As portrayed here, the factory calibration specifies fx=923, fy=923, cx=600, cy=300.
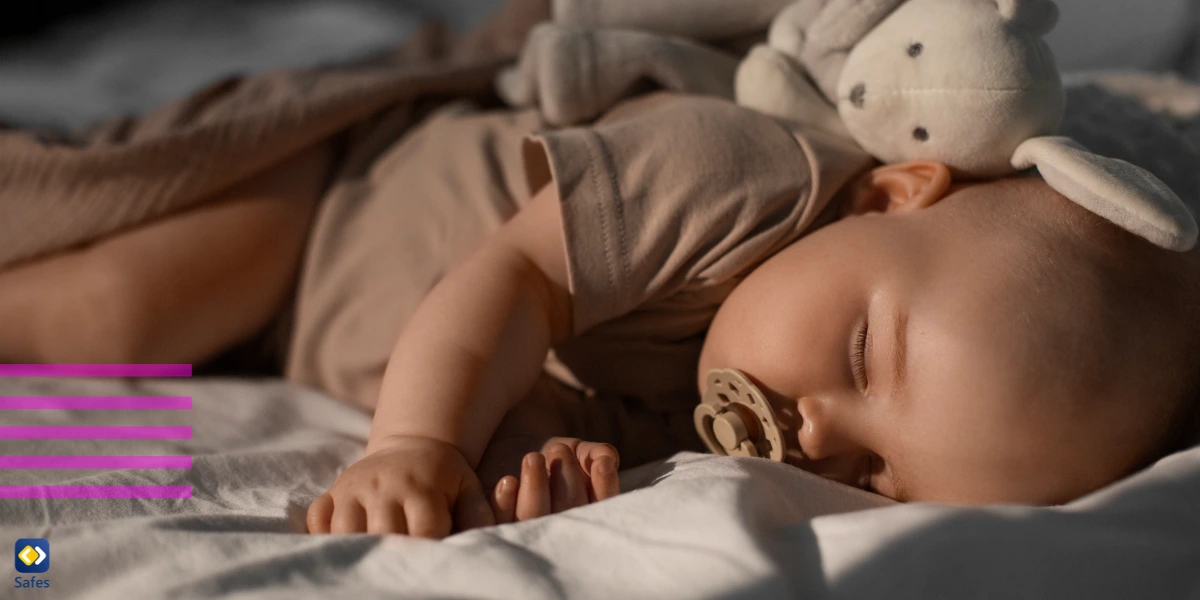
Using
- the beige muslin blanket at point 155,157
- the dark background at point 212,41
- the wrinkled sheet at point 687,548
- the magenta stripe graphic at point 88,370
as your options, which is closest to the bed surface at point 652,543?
the wrinkled sheet at point 687,548

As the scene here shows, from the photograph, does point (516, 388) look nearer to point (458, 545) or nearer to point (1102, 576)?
point (458, 545)

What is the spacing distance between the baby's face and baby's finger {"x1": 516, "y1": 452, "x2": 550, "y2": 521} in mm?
223

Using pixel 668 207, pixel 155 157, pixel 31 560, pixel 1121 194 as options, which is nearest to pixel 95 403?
pixel 155 157

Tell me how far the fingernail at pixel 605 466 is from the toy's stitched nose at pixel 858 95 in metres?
0.44

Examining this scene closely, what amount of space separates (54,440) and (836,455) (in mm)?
712

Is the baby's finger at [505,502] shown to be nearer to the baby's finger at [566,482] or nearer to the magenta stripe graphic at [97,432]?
the baby's finger at [566,482]

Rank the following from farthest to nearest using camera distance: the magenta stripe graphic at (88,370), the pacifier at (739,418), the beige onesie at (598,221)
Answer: the magenta stripe graphic at (88,370)
the beige onesie at (598,221)
the pacifier at (739,418)

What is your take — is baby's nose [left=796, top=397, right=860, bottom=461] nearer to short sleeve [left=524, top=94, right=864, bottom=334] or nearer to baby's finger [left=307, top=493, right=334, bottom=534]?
short sleeve [left=524, top=94, right=864, bottom=334]

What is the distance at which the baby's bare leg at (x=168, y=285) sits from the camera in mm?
1038

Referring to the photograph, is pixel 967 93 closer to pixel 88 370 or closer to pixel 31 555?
pixel 31 555

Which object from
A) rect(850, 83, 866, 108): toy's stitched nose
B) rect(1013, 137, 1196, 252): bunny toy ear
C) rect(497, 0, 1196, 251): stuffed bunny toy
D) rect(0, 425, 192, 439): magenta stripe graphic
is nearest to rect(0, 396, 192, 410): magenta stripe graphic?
rect(0, 425, 192, 439): magenta stripe graphic

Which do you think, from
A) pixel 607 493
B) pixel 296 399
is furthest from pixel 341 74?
pixel 607 493

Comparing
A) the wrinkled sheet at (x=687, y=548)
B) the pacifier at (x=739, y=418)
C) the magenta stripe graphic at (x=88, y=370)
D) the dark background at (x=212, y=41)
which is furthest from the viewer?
the dark background at (x=212, y=41)

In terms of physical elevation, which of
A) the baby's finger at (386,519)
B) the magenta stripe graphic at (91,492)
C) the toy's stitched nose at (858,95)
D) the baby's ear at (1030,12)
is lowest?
the baby's finger at (386,519)
